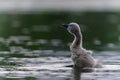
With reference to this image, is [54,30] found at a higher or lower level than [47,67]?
higher

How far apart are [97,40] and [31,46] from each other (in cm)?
453

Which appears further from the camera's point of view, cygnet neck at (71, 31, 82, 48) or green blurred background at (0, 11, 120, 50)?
green blurred background at (0, 11, 120, 50)

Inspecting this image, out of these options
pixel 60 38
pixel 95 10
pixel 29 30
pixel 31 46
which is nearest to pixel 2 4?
pixel 95 10

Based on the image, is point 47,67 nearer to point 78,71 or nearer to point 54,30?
point 78,71

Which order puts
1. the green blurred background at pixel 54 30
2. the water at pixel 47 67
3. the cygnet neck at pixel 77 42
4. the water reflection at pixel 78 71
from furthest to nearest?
1. the green blurred background at pixel 54 30
2. the cygnet neck at pixel 77 42
3. the water reflection at pixel 78 71
4. the water at pixel 47 67

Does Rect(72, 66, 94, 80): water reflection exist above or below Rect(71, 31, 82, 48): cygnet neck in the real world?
below

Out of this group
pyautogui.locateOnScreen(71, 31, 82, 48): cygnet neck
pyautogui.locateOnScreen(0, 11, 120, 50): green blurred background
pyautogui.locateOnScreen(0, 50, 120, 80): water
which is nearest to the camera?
pyautogui.locateOnScreen(0, 50, 120, 80): water

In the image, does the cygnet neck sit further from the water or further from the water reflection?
the water reflection

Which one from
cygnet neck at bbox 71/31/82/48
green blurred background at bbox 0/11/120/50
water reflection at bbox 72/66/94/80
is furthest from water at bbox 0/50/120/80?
green blurred background at bbox 0/11/120/50

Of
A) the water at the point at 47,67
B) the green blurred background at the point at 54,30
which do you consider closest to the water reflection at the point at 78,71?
the water at the point at 47,67

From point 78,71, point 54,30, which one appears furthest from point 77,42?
point 54,30

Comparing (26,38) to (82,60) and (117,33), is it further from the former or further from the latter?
(82,60)

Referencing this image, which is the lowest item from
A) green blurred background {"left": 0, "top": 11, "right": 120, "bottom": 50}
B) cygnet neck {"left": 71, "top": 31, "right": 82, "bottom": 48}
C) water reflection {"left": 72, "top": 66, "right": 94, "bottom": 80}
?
water reflection {"left": 72, "top": 66, "right": 94, "bottom": 80}

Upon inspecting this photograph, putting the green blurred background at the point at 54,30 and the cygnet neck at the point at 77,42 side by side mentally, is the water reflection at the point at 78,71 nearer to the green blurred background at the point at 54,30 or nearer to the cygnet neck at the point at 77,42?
the cygnet neck at the point at 77,42
